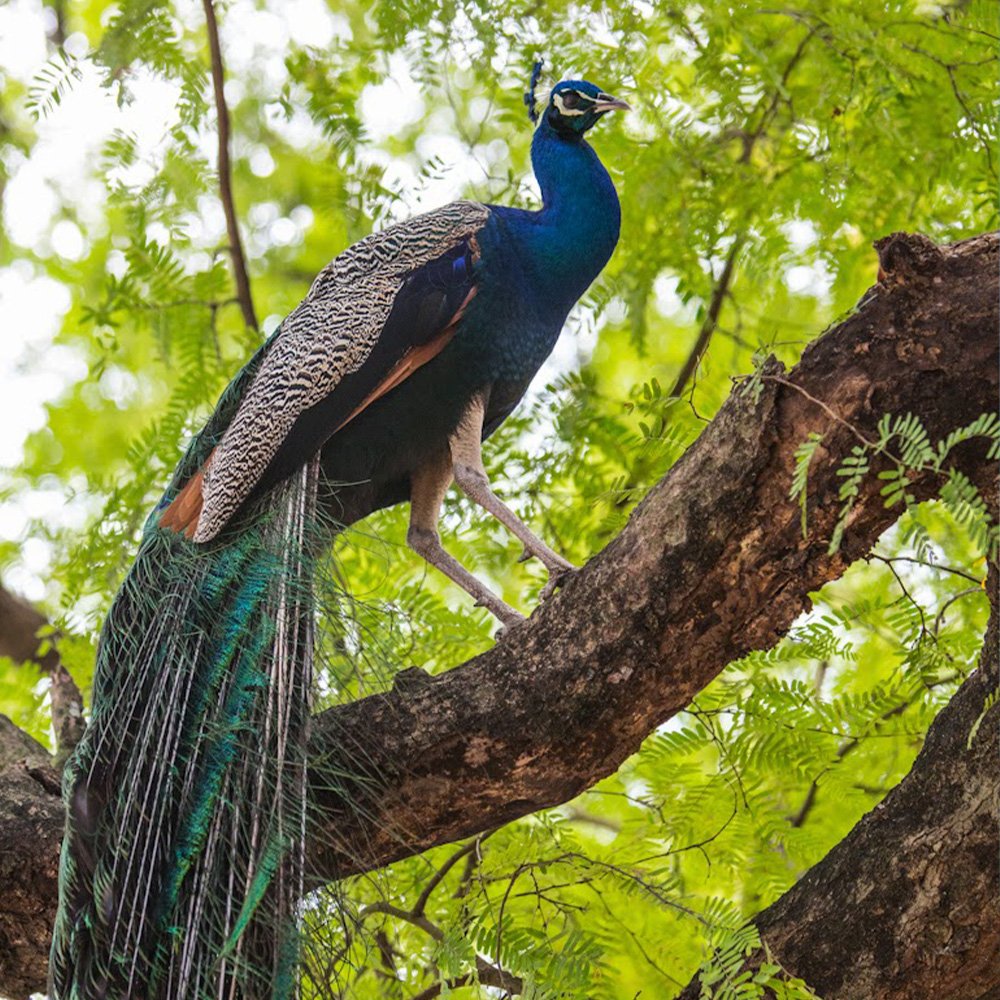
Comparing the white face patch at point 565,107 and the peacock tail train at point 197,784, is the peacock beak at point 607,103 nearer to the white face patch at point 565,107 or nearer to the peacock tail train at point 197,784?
the white face patch at point 565,107

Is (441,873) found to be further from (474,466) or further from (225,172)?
(225,172)

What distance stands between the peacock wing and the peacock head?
0.59m

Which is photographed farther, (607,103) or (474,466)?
(607,103)

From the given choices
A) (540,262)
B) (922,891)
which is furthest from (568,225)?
(922,891)

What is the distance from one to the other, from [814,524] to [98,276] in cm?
484

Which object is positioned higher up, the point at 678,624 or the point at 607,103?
the point at 607,103

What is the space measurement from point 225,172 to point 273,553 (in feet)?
7.52

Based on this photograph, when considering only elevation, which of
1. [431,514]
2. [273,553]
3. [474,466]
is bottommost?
[273,553]

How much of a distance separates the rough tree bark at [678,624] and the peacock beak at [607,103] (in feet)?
6.26

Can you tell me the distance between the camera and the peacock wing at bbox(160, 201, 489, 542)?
12.3 feet

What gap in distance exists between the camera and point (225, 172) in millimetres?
5348

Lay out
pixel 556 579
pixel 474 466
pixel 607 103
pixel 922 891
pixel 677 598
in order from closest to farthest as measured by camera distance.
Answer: pixel 922 891, pixel 677 598, pixel 556 579, pixel 474 466, pixel 607 103

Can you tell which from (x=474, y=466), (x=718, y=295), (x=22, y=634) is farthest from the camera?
(x=22, y=634)

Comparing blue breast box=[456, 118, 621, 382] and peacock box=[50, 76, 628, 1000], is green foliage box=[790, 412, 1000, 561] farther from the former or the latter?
blue breast box=[456, 118, 621, 382]
